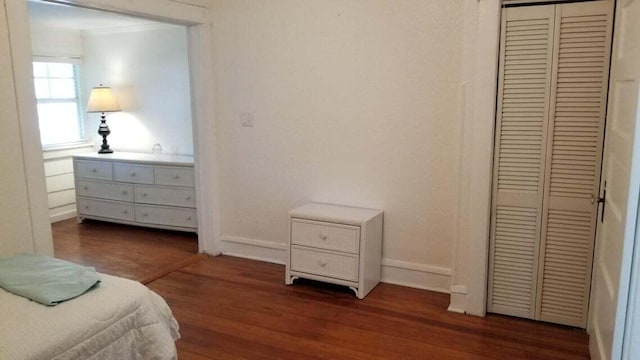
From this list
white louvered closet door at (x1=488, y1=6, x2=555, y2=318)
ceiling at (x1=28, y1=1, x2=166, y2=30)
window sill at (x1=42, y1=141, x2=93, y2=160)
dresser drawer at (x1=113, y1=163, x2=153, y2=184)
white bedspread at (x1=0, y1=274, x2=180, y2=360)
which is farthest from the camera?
window sill at (x1=42, y1=141, x2=93, y2=160)

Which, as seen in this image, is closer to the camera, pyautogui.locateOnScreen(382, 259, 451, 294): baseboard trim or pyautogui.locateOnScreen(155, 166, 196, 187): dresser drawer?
pyautogui.locateOnScreen(382, 259, 451, 294): baseboard trim

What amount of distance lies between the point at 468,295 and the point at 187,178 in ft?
9.34

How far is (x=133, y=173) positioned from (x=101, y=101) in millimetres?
995

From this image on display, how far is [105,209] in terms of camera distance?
5.16m

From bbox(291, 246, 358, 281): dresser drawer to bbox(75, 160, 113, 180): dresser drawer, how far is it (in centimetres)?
263

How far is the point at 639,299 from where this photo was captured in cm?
171

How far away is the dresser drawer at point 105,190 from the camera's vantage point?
499 centimetres

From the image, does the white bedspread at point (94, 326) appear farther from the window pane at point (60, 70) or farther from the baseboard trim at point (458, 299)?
the window pane at point (60, 70)

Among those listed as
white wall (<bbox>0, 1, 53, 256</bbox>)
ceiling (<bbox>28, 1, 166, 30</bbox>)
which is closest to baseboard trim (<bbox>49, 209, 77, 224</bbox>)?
ceiling (<bbox>28, 1, 166, 30</bbox>)

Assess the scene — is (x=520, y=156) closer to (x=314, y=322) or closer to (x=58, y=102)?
(x=314, y=322)

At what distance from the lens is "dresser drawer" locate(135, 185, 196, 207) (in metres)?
4.66

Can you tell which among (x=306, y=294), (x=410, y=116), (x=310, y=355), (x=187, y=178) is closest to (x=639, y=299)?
(x=310, y=355)

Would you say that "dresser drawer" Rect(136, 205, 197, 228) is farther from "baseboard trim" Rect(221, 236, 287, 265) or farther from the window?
the window

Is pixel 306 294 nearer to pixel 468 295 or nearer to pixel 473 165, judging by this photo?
pixel 468 295
